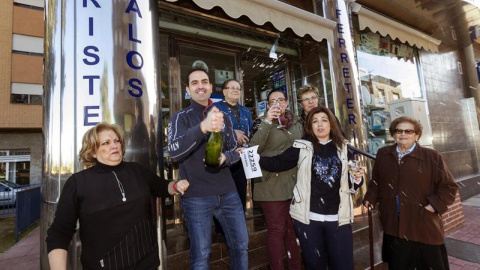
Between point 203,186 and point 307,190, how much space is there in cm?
94

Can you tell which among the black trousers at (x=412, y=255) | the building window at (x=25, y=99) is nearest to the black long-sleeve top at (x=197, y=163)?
the black trousers at (x=412, y=255)

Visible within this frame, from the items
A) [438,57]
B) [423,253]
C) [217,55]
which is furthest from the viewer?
[438,57]

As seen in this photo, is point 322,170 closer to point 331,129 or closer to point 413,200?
point 331,129

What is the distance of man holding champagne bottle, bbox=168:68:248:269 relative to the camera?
190 centimetres

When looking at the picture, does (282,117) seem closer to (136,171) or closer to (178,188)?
(178,188)

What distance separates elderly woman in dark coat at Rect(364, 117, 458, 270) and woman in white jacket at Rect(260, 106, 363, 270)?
51cm

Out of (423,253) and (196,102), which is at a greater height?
(196,102)

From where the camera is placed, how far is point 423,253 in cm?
238

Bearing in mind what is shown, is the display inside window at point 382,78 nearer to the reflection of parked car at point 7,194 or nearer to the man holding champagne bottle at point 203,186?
the man holding champagne bottle at point 203,186

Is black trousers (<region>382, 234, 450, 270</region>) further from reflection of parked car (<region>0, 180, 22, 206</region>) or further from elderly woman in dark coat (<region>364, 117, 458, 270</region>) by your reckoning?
reflection of parked car (<region>0, 180, 22, 206</region>)

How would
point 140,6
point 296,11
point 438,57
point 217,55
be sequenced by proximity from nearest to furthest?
point 140,6 < point 296,11 < point 217,55 < point 438,57

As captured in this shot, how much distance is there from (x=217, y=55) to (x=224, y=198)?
11.9ft

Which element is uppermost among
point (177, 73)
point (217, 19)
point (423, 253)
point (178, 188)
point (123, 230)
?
point (217, 19)

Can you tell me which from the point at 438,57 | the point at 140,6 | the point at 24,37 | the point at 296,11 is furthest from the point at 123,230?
the point at 24,37
